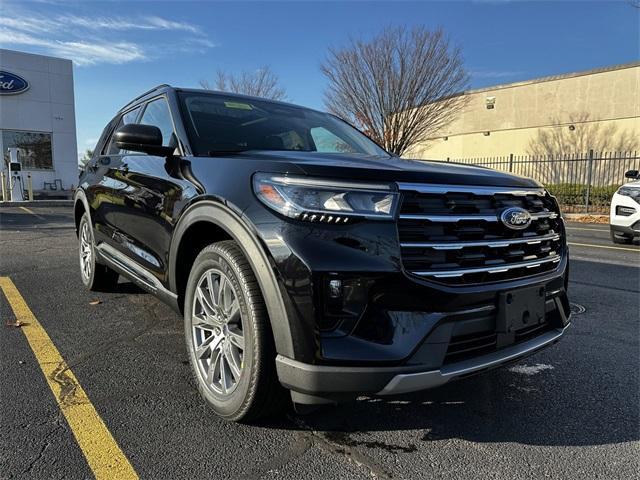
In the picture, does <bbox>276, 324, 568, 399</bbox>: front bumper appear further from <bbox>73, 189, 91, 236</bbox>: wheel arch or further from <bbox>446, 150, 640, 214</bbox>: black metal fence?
<bbox>446, 150, 640, 214</bbox>: black metal fence

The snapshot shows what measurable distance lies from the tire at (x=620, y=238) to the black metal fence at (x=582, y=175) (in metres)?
6.06

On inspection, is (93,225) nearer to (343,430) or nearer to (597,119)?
(343,430)

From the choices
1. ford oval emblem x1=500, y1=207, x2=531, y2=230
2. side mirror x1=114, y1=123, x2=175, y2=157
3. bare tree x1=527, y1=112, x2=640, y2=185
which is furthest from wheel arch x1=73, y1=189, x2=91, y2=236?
bare tree x1=527, y1=112, x2=640, y2=185

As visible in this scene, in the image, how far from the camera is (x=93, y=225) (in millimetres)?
4570

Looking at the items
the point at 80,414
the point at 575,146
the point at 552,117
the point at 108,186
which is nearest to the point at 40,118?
the point at 108,186

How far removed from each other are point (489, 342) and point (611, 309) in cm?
300

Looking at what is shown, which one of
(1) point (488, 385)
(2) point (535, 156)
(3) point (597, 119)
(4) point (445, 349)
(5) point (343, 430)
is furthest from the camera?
(2) point (535, 156)

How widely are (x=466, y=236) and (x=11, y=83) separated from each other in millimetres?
24028

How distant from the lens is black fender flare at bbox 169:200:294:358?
6.50ft

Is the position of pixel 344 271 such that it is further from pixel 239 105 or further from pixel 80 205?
pixel 80 205

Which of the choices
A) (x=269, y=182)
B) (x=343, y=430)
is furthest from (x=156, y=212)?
(x=343, y=430)

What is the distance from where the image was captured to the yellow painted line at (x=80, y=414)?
6.64 ft

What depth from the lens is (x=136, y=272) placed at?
3.48 m

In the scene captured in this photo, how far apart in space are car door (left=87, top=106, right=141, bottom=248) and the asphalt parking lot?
0.85 m
